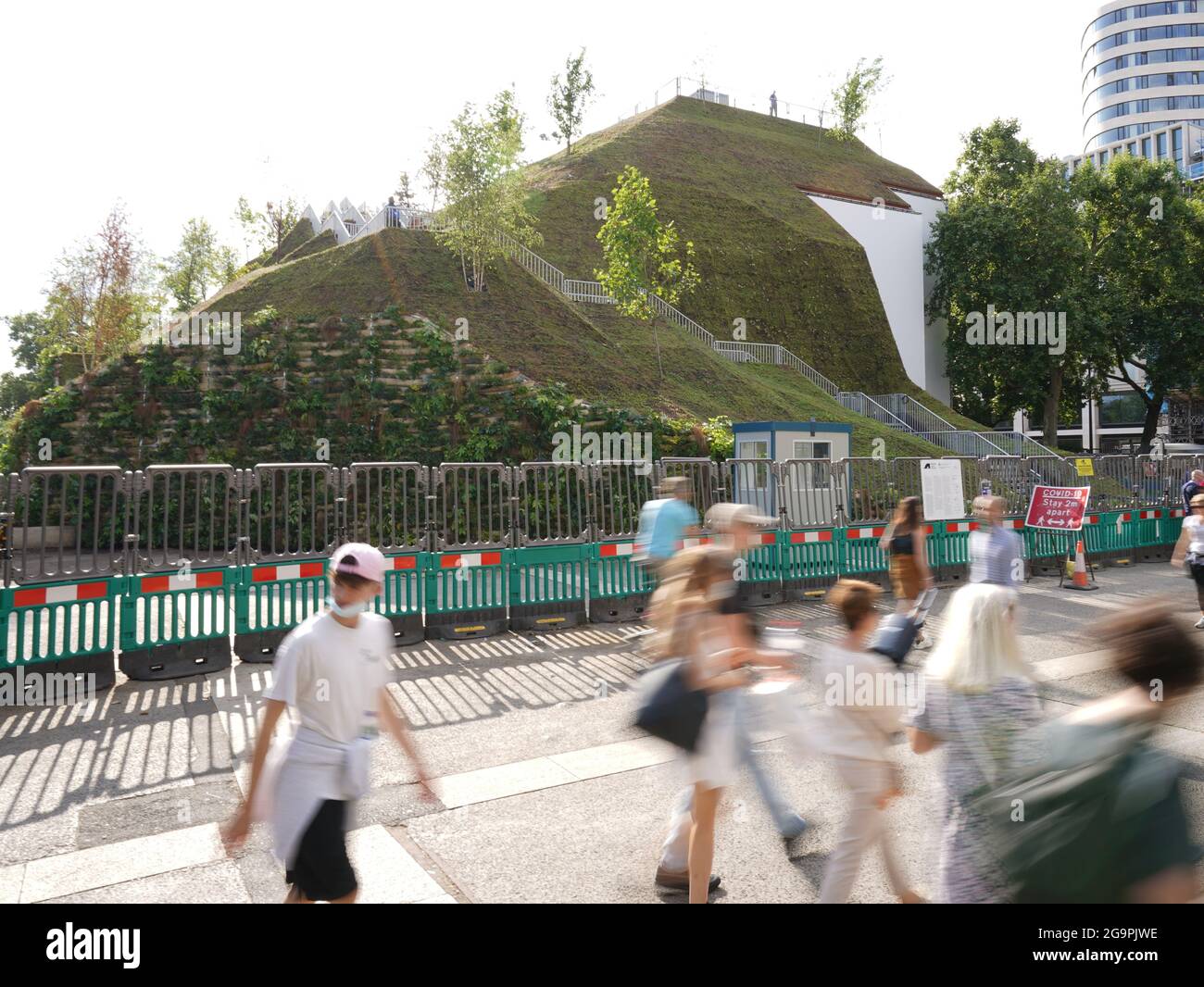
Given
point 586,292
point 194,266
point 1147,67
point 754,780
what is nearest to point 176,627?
point 754,780

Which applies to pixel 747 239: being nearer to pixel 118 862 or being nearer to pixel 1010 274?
pixel 1010 274

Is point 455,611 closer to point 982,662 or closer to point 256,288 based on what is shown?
point 982,662

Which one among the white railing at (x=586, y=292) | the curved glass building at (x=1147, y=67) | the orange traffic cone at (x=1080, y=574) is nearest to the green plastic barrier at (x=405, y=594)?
the orange traffic cone at (x=1080, y=574)

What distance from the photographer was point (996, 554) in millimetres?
7402

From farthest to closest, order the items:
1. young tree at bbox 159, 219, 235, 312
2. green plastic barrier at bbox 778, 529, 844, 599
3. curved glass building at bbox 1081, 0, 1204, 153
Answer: curved glass building at bbox 1081, 0, 1204, 153, young tree at bbox 159, 219, 235, 312, green plastic barrier at bbox 778, 529, 844, 599

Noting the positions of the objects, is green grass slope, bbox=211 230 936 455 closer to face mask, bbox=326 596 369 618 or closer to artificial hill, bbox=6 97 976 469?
artificial hill, bbox=6 97 976 469

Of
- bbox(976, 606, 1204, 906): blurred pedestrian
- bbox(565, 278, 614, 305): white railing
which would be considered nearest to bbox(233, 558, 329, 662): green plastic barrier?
bbox(976, 606, 1204, 906): blurred pedestrian

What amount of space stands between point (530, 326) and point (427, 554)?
1812 cm

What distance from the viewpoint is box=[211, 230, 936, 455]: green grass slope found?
24.9 meters

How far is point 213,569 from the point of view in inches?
354

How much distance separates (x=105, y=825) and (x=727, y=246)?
141ft

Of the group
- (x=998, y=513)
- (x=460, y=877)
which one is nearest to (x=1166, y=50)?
(x=998, y=513)

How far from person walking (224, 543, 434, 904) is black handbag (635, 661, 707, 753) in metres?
1.13

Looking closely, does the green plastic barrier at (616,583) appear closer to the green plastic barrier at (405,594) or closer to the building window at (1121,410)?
the green plastic barrier at (405,594)
